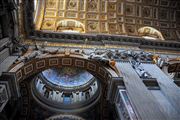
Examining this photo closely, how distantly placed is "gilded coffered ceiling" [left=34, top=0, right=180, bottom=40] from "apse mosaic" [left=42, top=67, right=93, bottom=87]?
Answer: 373cm

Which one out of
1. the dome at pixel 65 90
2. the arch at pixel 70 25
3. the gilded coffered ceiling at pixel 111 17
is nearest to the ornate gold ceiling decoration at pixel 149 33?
the gilded coffered ceiling at pixel 111 17

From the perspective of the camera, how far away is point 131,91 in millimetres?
9453

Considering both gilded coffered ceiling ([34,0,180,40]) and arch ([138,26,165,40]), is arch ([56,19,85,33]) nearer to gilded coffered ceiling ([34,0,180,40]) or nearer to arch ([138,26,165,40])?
gilded coffered ceiling ([34,0,180,40])

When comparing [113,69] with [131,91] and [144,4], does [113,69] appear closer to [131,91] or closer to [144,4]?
[131,91]

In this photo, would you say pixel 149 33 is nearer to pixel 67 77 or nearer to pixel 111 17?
pixel 111 17

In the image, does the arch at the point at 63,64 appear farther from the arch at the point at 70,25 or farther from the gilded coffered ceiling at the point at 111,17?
the arch at the point at 70,25

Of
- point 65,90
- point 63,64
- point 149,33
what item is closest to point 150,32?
point 149,33

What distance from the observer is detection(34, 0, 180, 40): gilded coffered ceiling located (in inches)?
641

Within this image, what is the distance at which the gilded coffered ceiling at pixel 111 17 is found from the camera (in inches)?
641

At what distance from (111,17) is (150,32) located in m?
2.94

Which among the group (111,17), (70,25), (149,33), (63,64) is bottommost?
(63,64)

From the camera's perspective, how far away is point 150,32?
17.3 m

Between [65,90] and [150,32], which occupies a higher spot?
[150,32]

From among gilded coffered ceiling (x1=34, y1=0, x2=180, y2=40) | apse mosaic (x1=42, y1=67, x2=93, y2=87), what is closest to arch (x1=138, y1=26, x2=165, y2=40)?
gilded coffered ceiling (x1=34, y1=0, x2=180, y2=40)
